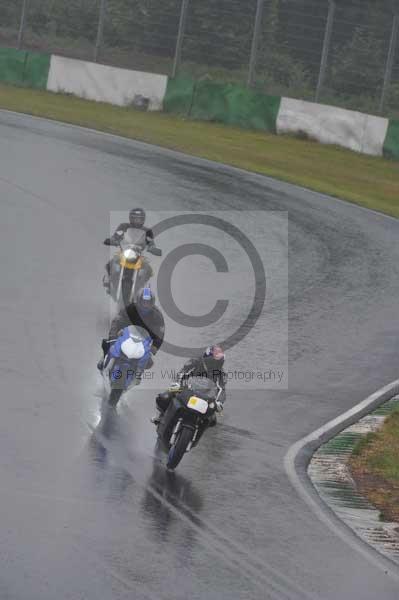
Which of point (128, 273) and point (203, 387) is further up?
point (128, 273)

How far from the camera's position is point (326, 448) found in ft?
44.7

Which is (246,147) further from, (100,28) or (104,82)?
(100,28)

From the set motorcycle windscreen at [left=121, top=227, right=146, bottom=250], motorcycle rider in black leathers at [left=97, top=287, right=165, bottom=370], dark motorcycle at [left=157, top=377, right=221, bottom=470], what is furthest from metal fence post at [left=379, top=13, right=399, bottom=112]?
dark motorcycle at [left=157, top=377, right=221, bottom=470]

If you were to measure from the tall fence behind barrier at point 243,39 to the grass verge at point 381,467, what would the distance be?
26.6 m

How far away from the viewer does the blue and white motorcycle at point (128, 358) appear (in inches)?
511

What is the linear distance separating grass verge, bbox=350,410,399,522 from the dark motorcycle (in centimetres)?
201

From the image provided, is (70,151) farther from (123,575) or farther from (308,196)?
(123,575)

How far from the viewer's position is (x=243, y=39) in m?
41.6

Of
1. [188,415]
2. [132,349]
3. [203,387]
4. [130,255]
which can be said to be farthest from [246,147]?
[188,415]

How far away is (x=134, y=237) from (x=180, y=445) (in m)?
6.87

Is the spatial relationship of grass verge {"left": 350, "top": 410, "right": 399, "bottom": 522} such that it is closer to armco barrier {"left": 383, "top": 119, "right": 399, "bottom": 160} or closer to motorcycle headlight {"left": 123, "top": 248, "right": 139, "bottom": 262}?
motorcycle headlight {"left": 123, "top": 248, "right": 139, "bottom": 262}

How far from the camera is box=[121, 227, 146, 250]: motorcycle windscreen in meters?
17.7

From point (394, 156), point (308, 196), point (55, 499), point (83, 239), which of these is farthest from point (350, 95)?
point (55, 499)

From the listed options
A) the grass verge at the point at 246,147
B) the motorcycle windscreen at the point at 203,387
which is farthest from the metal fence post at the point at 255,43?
the motorcycle windscreen at the point at 203,387
